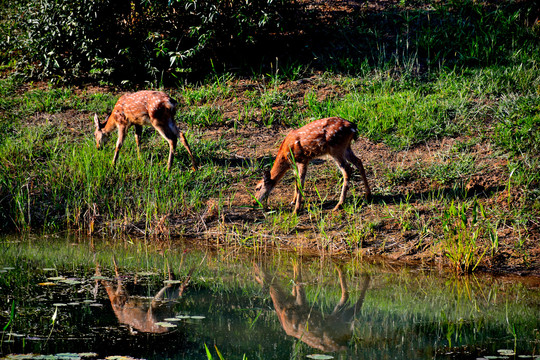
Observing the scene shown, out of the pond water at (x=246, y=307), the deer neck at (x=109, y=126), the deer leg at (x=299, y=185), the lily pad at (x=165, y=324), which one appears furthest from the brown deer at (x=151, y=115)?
the lily pad at (x=165, y=324)

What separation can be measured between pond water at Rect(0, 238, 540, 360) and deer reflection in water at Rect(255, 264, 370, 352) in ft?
0.04

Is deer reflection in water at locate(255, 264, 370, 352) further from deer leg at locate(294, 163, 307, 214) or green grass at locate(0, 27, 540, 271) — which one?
deer leg at locate(294, 163, 307, 214)

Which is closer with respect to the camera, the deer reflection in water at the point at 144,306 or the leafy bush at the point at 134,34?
the deer reflection in water at the point at 144,306

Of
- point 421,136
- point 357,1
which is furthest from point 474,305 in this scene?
point 357,1

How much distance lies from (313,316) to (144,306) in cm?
159

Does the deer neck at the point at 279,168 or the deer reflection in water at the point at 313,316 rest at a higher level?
the deer neck at the point at 279,168

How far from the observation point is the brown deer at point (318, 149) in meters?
8.70

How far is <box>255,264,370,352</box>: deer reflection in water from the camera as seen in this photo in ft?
16.7

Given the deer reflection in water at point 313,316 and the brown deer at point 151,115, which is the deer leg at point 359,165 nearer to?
the deer reflection in water at point 313,316

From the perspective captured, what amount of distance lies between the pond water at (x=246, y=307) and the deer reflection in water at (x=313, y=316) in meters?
0.01

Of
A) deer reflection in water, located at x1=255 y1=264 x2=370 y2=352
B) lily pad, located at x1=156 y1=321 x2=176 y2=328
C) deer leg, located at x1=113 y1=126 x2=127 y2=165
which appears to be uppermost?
deer leg, located at x1=113 y1=126 x2=127 y2=165

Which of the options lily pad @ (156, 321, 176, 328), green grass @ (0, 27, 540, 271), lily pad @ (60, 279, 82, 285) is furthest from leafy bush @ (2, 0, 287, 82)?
lily pad @ (156, 321, 176, 328)

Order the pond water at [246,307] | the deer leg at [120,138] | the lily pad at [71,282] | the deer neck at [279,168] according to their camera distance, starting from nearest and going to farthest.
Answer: the pond water at [246,307] → the lily pad at [71,282] → the deer neck at [279,168] → the deer leg at [120,138]

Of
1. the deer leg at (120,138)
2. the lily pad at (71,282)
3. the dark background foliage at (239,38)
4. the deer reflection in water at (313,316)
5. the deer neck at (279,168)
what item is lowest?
the deer reflection in water at (313,316)
